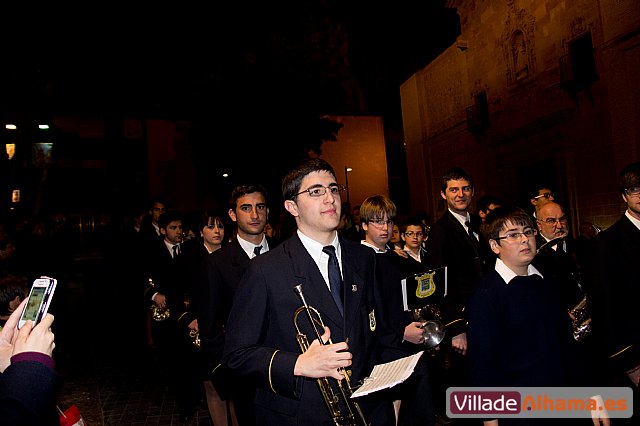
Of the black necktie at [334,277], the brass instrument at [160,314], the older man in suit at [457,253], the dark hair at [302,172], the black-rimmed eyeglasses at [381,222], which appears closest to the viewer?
the black necktie at [334,277]

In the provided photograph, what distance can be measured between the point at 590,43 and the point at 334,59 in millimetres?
19428

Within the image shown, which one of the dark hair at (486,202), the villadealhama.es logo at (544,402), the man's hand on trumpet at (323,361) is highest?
the dark hair at (486,202)

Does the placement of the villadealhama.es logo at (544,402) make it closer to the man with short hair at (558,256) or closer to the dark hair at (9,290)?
the man with short hair at (558,256)

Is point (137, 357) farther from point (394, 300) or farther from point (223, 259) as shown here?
point (394, 300)

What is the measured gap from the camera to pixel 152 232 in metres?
8.67

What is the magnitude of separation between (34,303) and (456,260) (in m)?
3.92

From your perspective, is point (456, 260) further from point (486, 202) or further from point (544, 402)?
point (486, 202)

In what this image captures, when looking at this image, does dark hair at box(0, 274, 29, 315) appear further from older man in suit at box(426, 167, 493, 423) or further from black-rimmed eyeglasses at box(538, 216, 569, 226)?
black-rimmed eyeglasses at box(538, 216, 569, 226)

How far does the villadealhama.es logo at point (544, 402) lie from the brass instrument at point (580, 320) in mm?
1483

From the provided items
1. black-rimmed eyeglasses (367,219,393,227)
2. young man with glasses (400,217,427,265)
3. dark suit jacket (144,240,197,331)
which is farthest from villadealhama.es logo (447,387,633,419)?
dark suit jacket (144,240,197,331)

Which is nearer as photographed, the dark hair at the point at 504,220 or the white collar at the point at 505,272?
the white collar at the point at 505,272

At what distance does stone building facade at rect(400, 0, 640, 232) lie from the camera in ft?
41.5

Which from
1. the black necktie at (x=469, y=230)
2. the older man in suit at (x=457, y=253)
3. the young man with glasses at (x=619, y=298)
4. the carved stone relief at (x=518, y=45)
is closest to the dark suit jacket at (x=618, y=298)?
the young man with glasses at (x=619, y=298)

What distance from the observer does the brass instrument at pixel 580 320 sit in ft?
14.8
